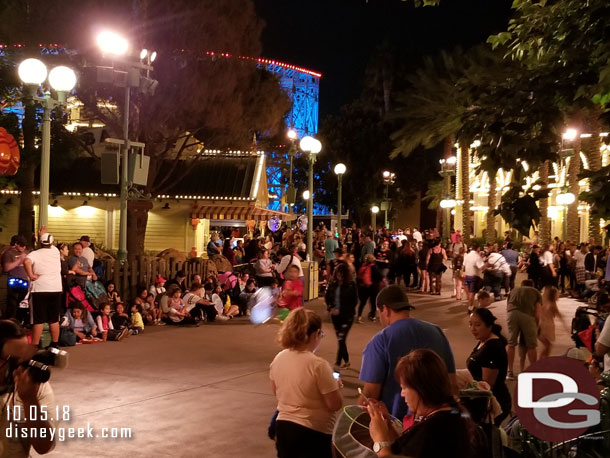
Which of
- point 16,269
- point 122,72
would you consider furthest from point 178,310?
point 122,72

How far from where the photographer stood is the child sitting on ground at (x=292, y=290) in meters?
12.2

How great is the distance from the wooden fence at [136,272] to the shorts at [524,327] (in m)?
8.56

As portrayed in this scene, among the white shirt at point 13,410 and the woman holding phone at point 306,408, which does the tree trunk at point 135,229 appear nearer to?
the woman holding phone at point 306,408

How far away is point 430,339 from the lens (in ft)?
15.4

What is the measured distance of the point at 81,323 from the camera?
41.2 ft

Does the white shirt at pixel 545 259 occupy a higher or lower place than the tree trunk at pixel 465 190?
lower

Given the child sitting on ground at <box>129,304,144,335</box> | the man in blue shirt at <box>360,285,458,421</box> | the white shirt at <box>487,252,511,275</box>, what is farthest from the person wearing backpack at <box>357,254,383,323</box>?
the man in blue shirt at <box>360,285,458,421</box>

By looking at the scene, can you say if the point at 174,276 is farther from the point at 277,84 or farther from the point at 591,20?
the point at 591,20

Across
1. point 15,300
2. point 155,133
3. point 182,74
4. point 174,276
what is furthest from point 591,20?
point 155,133

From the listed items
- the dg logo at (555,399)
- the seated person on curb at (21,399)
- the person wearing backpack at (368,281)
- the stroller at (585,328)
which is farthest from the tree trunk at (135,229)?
the dg logo at (555,399)

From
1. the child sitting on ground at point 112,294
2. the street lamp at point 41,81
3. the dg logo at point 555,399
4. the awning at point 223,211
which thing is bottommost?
the child sitting on ground at point 112,294

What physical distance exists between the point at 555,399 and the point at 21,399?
2696 mm

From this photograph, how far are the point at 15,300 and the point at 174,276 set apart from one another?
529 cm

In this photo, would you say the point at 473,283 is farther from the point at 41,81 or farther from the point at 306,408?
the point at 306,408
